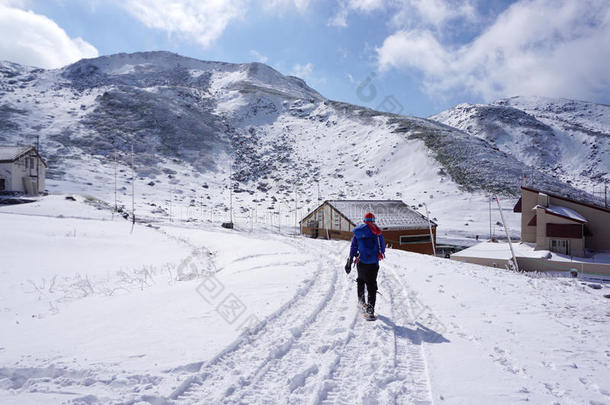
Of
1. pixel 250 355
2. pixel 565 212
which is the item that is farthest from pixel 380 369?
pixel 565 212

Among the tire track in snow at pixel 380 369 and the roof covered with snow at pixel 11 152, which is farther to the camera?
the roof covered with snow at pixel 11 152

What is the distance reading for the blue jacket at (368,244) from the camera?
6.73 meters

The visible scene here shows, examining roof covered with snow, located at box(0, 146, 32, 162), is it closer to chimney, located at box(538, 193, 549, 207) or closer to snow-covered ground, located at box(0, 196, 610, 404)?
snow-covered ground, located at box(0, 196, 610, 404)

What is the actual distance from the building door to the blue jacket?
27.6 meters

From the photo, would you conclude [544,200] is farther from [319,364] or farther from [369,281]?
[319,364]

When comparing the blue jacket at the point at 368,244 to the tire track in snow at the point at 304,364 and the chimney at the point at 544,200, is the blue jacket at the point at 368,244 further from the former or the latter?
the chimney at the point at 544,200

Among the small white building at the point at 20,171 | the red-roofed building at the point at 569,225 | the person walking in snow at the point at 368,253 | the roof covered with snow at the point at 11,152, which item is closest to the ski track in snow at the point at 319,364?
the person walking in snow at the point at 368,253

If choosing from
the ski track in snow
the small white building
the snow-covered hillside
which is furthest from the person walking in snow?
the small white building

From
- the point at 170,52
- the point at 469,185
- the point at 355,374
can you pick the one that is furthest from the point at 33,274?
the point at 170,52

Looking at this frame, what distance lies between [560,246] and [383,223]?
596 inches

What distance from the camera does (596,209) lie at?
26.0 meters

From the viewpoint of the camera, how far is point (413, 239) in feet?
111

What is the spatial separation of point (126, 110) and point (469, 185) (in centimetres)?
9856

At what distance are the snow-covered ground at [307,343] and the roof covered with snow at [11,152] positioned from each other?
136 ft
